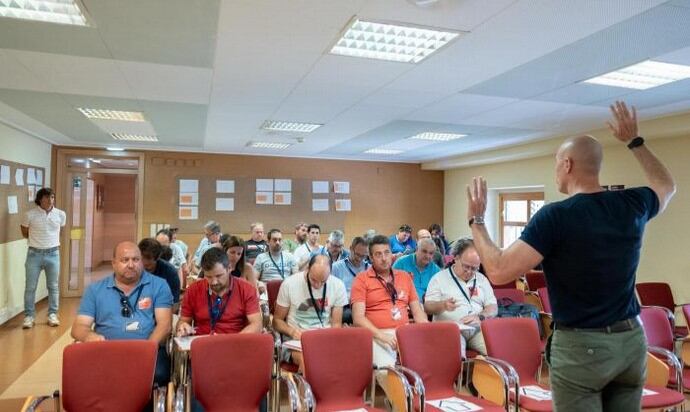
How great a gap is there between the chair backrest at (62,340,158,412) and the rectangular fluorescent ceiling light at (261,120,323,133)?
3908 millimetres

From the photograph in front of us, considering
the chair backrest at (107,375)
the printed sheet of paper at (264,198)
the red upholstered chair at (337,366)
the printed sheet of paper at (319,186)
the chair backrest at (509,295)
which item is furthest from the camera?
the printed sheet of paper at (319,186)

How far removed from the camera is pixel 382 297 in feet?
12.4

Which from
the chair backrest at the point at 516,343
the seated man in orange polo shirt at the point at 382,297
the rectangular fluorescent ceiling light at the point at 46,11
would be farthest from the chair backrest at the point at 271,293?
the rectangular fluorescent ceiling light at the point at 46,11

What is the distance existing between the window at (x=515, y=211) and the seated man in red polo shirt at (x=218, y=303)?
19.6ft

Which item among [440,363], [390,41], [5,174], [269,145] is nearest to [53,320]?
[5,174]

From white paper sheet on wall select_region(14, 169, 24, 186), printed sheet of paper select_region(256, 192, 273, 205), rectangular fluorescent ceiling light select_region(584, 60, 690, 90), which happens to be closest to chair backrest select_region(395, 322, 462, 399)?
rectangular fluorescent ceiling light select_region(584, 60, 690, 90)

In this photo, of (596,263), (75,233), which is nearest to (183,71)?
(596,263)

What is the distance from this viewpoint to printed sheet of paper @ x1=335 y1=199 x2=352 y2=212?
9.70 metres

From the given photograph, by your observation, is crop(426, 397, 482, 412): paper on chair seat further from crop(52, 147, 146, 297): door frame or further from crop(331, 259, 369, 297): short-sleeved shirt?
crop(52, 147, 146, 297): door frame

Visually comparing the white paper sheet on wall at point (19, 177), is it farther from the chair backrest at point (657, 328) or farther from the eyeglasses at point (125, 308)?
the chair backrest at point (657, 328)

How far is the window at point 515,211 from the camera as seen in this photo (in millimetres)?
8117

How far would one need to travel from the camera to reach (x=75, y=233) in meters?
8.25

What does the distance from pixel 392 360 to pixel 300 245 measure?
153 inches

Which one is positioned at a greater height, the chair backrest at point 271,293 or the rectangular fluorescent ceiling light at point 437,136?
the rectangular fluorescent ceiling light at point 437,136
